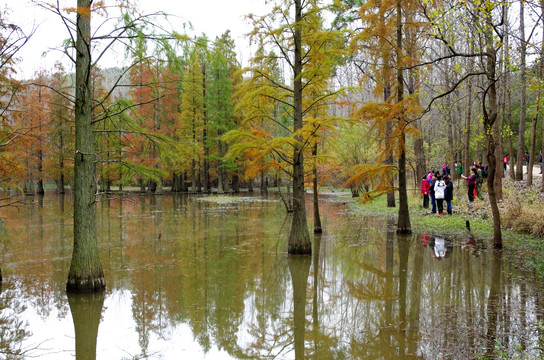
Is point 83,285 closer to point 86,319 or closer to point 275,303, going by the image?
point 86,319

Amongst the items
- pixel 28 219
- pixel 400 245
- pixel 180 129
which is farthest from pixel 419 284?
pixel 180 129

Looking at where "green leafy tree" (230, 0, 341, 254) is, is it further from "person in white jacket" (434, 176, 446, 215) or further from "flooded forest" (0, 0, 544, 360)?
"person in white jacket" (434, 176, 446, 215)

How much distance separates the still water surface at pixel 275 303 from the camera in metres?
5.56

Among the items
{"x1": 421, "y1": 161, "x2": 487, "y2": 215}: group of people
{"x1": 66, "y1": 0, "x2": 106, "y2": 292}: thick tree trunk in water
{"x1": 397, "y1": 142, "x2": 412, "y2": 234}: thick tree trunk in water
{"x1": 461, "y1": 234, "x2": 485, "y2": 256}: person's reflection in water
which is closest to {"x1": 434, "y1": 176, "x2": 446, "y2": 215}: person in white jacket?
{"x1": 421, "y1": 161, "x2": 487, "y2": 215}: group of people

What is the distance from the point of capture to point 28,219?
808 inches

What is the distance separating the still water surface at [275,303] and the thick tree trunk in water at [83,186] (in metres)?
→ 0.39

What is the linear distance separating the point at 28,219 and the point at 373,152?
Answer: 23.2 meters

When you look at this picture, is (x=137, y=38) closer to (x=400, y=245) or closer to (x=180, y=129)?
(x=400, y=245)

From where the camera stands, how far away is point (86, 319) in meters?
6.88

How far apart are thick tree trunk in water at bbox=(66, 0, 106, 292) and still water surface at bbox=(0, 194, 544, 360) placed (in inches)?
15.3

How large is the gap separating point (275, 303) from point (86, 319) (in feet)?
10.9

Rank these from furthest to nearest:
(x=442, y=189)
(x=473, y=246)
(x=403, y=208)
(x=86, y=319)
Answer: (x=442, y=189) < (x=403, y=208) < (x=473, y=246) < (x=86, y=319)

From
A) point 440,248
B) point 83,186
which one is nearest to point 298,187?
point 440,248

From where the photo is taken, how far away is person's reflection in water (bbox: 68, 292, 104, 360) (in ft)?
18.9
